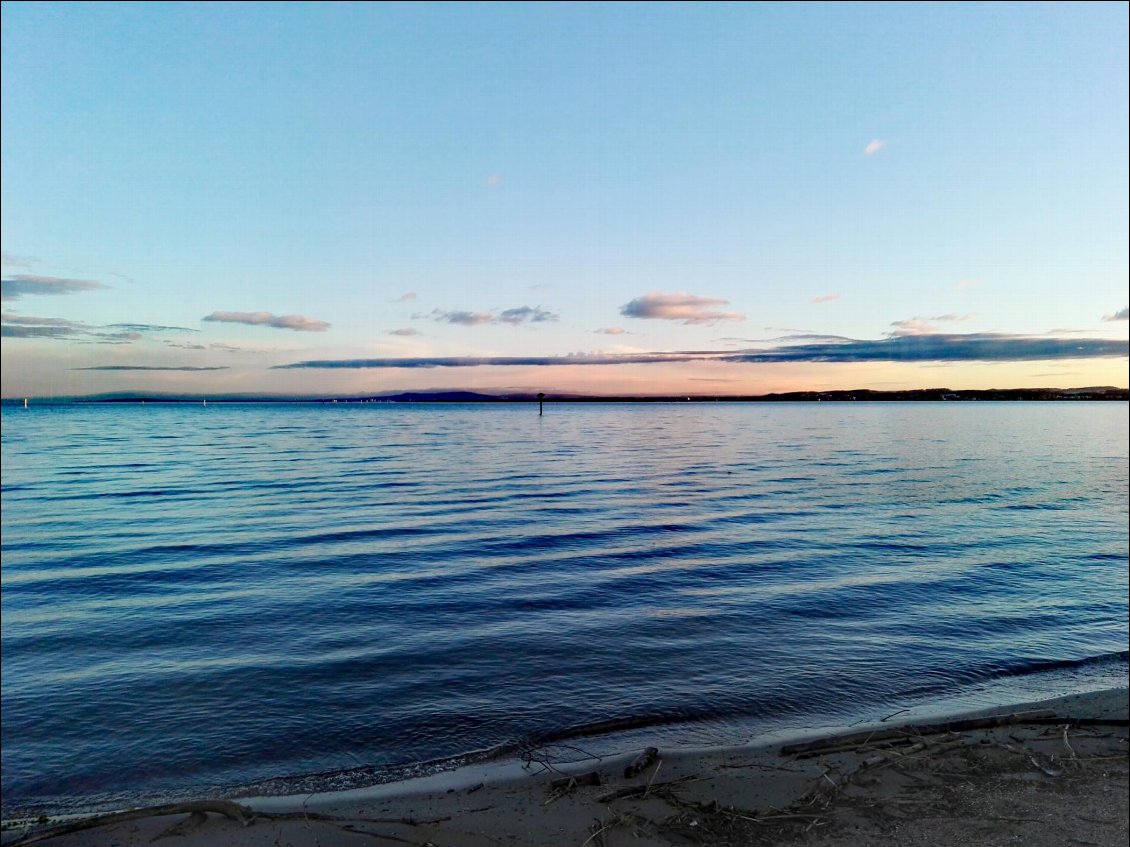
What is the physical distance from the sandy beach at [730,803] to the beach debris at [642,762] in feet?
0.07

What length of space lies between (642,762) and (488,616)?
261 inches

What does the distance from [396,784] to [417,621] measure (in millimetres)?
6125

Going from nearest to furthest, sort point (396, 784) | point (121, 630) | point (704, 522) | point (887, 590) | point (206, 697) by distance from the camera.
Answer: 1. point (396, 784)
2. point (206, 697)
3. point (121, 630)
4. point (887, 590)
5. point (704, 522)

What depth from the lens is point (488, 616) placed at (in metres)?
14.1

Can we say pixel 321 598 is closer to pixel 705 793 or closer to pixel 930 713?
pixel 705 793

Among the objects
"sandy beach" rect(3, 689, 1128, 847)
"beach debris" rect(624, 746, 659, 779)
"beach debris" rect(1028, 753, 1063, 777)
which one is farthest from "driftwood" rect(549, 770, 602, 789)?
"beach debris" rect(1028, 753, 1063, 777)

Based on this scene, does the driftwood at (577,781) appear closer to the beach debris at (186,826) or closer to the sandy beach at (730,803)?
the sandy beach at (730,803)

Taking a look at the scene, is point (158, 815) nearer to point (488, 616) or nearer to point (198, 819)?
point (198, 819)

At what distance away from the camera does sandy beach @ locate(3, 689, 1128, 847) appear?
6355mm

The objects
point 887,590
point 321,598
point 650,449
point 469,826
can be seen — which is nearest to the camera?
point 469,826

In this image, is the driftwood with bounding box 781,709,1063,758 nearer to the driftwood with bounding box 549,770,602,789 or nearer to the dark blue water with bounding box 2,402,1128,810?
the dark blue water with bounding box 2,402,1128,810

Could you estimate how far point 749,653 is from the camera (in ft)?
39.5

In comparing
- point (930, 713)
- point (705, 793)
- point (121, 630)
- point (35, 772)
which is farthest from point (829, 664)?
point (121, 630)

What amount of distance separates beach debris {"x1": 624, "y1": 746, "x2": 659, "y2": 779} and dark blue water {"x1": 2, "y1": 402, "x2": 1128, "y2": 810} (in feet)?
3.49
